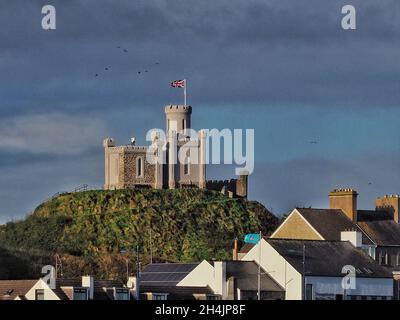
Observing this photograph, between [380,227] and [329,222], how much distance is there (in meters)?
7.14

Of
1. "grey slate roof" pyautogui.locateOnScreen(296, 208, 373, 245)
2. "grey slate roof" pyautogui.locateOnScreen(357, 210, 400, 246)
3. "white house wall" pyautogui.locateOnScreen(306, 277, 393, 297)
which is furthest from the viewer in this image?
"grey slate roof" pyautogui.locateOnScreen(357, 210, 400, 246)

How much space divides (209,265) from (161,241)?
54.5 m

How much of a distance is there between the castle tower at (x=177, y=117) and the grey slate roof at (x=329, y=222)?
45534 millimetres

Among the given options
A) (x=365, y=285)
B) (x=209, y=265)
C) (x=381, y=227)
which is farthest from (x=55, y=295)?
(x=381, y=227)

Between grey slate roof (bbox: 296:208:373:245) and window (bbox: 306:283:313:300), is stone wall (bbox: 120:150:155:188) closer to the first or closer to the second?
grey slate roof (bbox: 296:208:373:245)

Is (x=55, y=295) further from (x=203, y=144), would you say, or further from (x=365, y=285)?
(x=203, y=144)

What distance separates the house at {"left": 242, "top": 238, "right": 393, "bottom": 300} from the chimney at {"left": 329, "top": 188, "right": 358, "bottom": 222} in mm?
11899

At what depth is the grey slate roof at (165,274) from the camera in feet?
344

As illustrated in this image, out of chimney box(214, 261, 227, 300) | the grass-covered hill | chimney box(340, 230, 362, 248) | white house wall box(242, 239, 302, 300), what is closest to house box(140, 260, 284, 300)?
chimney box(214, 261, 227, 300)

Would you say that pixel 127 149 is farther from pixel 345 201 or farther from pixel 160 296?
pixel 160 296

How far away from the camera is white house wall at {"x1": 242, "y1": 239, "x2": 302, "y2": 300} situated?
10319 cm

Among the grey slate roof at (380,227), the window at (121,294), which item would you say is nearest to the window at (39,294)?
the window at (121,294)
